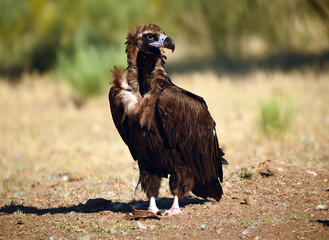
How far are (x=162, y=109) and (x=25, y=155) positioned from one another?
554 cm

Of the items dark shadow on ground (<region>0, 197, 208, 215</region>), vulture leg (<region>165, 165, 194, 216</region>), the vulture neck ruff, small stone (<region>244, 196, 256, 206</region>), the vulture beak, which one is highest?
the vulture beak

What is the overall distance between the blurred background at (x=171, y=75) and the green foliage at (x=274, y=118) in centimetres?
2

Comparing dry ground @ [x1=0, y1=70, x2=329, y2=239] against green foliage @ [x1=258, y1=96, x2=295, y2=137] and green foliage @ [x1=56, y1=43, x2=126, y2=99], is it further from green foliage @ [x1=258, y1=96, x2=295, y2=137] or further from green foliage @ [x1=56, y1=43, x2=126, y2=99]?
green foliage @ [x1=56, y1=43, x2=126, y2=99]

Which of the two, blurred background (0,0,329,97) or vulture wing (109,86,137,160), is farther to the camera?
blurred background (0,0,329,97)

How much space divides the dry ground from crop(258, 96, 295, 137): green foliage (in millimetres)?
163

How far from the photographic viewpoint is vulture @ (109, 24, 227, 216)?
4527 mm

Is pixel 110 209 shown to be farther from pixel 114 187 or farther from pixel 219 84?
pixel 219 84

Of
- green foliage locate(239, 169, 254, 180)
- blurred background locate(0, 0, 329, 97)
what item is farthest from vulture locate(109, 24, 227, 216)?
blurred background locate(0, 0, 329, 97)

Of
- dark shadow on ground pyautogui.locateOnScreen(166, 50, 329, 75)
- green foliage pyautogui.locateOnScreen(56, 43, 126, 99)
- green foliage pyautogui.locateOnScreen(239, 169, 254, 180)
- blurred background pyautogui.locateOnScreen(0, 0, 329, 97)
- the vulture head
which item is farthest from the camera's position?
dark shadow on ground pyautogui.locateOnScreen(166, 50, 329, 75)

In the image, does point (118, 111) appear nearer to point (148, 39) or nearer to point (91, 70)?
point (148, 39)

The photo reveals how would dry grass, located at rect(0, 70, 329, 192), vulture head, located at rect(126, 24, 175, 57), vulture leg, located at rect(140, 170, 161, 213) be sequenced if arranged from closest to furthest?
vulture head, located at rect(126, 24, 175, 57), vulture leg, located at rect(140, 170, 161, 213), dry grass, located at rect(0, 70, 329, 192)

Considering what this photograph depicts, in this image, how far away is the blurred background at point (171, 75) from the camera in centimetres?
874

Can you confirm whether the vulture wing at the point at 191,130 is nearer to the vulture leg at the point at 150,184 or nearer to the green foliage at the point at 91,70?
the vulture leg at the point at 150,184

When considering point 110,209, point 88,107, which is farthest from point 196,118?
point 88,107
